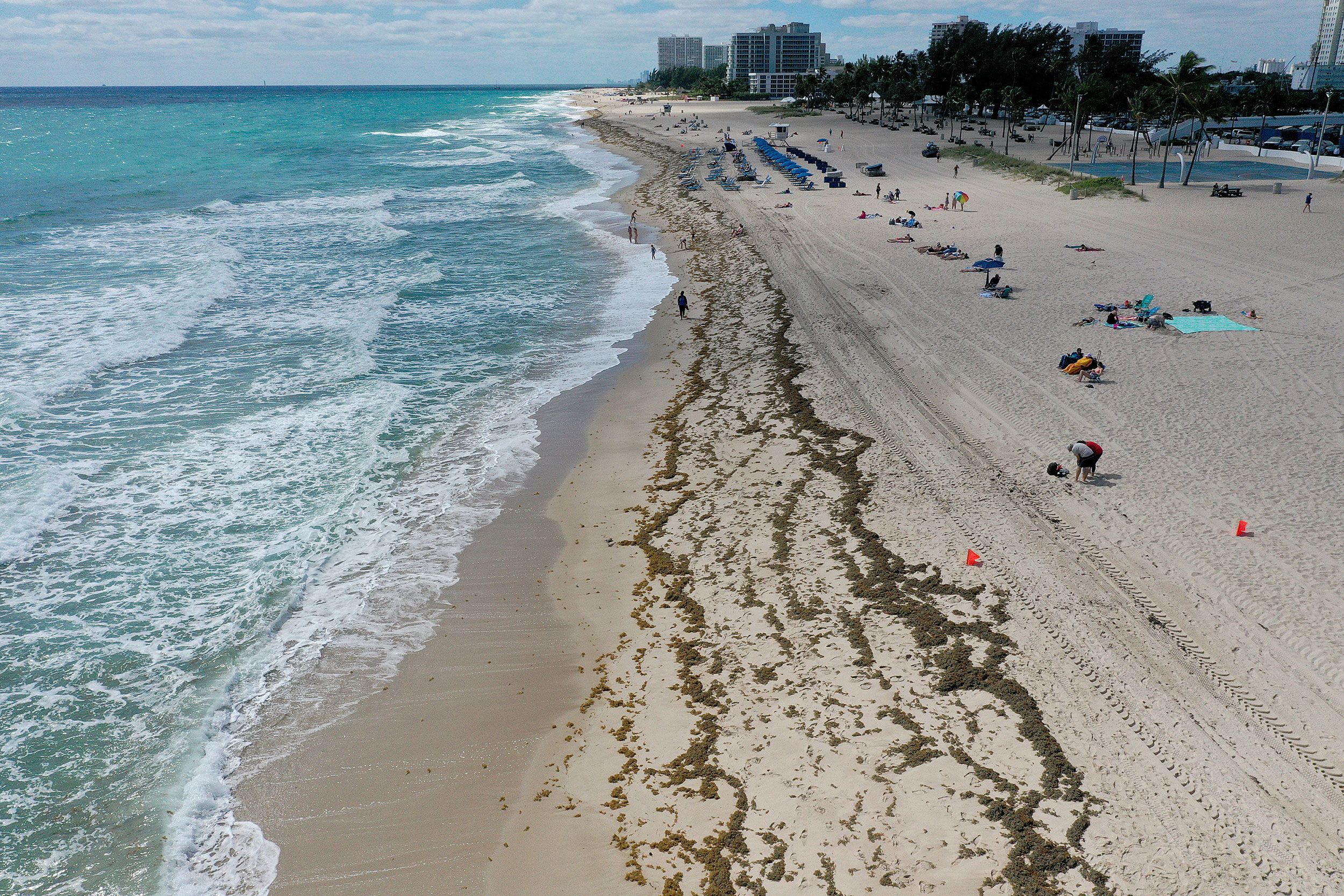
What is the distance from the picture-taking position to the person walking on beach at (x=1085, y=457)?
14078 mm

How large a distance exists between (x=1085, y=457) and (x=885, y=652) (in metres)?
6.33

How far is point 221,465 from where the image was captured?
16891 millimetres

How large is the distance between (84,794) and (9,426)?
13612 mm

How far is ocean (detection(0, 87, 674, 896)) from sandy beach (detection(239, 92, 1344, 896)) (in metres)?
1.09

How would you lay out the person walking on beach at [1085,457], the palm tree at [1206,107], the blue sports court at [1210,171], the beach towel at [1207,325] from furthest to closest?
the blue sports court at [1210,171] → the palm tree at [1206,107] → the beach towel at [1207,325] → the person walking on beach at [1085,457]

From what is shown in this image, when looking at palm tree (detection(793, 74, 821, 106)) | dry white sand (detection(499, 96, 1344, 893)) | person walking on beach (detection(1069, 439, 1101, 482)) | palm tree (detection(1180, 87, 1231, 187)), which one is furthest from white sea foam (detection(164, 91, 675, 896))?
palm tree (detection(793, 74, 821, 106))

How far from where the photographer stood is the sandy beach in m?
8.09

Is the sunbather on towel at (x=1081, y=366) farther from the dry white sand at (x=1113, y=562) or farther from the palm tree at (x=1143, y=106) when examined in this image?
the palm tree at (x=1143, y=106)

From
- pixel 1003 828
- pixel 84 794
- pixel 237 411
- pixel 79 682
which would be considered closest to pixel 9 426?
pixel 237 411

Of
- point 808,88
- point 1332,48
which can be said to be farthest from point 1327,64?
point 808,88

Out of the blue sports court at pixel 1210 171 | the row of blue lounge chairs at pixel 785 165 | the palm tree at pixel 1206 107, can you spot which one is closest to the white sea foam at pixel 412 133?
the row of blue lounge chairs at pixel 785 165

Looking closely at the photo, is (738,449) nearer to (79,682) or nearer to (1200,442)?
(1200,442)

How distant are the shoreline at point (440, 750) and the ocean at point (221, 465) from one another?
1.30 feet

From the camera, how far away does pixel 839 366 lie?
20.7m
